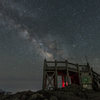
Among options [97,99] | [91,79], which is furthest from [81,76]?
[97,99]

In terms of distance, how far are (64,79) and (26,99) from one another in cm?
1234

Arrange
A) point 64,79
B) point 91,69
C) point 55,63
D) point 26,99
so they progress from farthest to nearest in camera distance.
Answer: point 64,79 → point 91,69 → point 55,63 → point 26,99

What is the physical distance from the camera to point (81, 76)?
1586 centimetres

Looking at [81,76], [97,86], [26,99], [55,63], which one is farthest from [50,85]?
[97,86]

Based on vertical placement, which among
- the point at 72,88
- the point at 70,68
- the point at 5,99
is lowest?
the point at 5,99

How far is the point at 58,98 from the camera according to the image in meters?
8.06

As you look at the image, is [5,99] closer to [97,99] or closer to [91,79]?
[97,99]

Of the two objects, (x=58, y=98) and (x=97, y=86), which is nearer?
(x=58, y=98)

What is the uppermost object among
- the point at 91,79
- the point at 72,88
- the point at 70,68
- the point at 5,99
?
the point at 70,68

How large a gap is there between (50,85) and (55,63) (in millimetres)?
4056

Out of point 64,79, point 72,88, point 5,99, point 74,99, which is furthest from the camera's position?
point 64,79

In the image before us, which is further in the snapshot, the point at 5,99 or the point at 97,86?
the point at 97,86

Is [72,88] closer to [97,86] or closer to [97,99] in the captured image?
[97,99]

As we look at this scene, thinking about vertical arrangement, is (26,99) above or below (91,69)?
below
